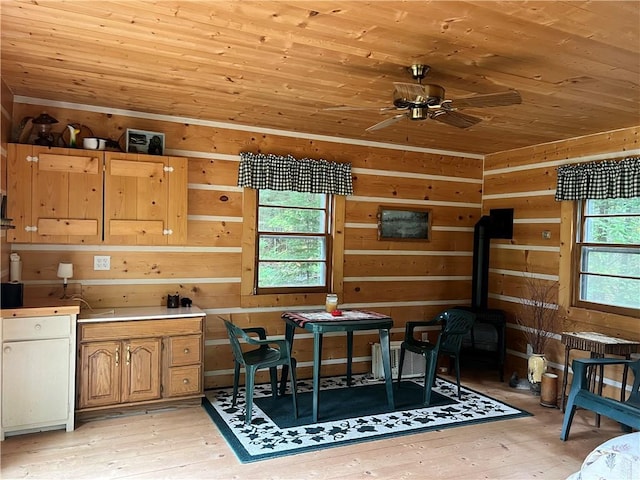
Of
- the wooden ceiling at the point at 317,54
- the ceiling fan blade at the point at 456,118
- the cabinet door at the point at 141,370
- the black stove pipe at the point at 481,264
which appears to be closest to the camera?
the wooden ceiling at the point at 317,54

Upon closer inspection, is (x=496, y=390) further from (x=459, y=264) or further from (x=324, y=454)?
(x=324, y=454)

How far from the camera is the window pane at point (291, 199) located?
4.93 m

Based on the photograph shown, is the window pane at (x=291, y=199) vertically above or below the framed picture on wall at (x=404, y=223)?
above

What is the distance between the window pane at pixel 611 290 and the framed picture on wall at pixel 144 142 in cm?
412

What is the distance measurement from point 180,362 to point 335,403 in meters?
1.38

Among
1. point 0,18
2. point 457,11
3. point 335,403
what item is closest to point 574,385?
point 335,403

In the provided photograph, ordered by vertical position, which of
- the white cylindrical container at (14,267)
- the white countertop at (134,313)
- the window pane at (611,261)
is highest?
the window pane at (611,261)

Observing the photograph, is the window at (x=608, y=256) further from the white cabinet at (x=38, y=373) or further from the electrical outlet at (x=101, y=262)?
the white cabinet at (x=38, y=373)

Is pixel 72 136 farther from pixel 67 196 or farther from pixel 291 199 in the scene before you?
pixel 291 199

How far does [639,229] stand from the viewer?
434 cm

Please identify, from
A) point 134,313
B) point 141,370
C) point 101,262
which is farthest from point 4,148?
point 141,370

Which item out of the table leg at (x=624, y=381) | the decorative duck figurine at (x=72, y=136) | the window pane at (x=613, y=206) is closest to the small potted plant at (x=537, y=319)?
the table leg at (x=624, y=381)

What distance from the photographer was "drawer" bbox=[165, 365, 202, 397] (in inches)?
157

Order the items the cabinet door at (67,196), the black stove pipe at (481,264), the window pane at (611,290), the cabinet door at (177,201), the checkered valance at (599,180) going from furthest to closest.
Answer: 1. the black stove pipe at (481,264)
2. the window pane at (611,290)
3. the checkered valance at (599,180)
4. the cabinet door at (177,201)
5. the cabinet door at (67,196)
